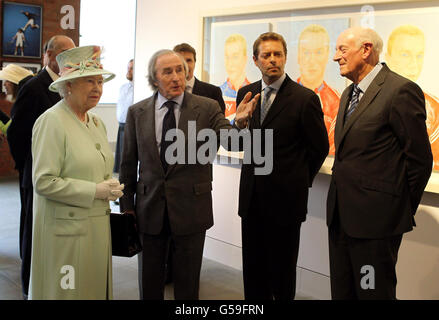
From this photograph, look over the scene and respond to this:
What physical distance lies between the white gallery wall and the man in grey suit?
1491 millimetres

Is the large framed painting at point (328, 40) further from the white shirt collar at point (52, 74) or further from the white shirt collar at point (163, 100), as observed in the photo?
the white shirt collar at point (52, 74)

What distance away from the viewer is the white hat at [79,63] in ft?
8.02

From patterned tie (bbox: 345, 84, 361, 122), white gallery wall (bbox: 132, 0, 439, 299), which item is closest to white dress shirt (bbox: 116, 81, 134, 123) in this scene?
white gallery wall (bbox: 132, 0, 439, 299)

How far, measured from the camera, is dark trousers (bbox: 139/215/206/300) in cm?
284

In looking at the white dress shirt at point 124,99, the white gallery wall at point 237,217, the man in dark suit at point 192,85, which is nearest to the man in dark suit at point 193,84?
the man in dark suit at point 192,85

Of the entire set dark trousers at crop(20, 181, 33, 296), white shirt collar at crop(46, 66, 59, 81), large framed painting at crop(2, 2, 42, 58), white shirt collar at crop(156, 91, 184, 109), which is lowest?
dark trousers at crop(20, 181, 33, 296)

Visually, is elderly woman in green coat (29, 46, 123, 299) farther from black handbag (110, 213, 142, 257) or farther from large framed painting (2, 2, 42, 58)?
large framed painting (2, 2, 42, 58)

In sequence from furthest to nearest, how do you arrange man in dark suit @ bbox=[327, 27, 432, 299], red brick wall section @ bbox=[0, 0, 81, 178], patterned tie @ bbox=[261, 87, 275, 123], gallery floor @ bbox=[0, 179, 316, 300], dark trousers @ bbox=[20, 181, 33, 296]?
1. red brick wall section @ bbox=[0, 0, 81, 178]
2. gallery floor @ bbox=[0, 179, 316, 300]
3. dark trousers @ bbox=[20, 181, 33, 296]
4. patterned tie @ bbox=[261, 87, 275, 123]
5. man in dark suit @ bbox=[327, 27, 432, 299]

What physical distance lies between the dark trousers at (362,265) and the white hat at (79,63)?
64.6 inches

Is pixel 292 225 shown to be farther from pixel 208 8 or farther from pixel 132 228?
pixel 208 8

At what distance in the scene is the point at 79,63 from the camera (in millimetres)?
2480

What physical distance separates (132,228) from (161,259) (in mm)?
296
